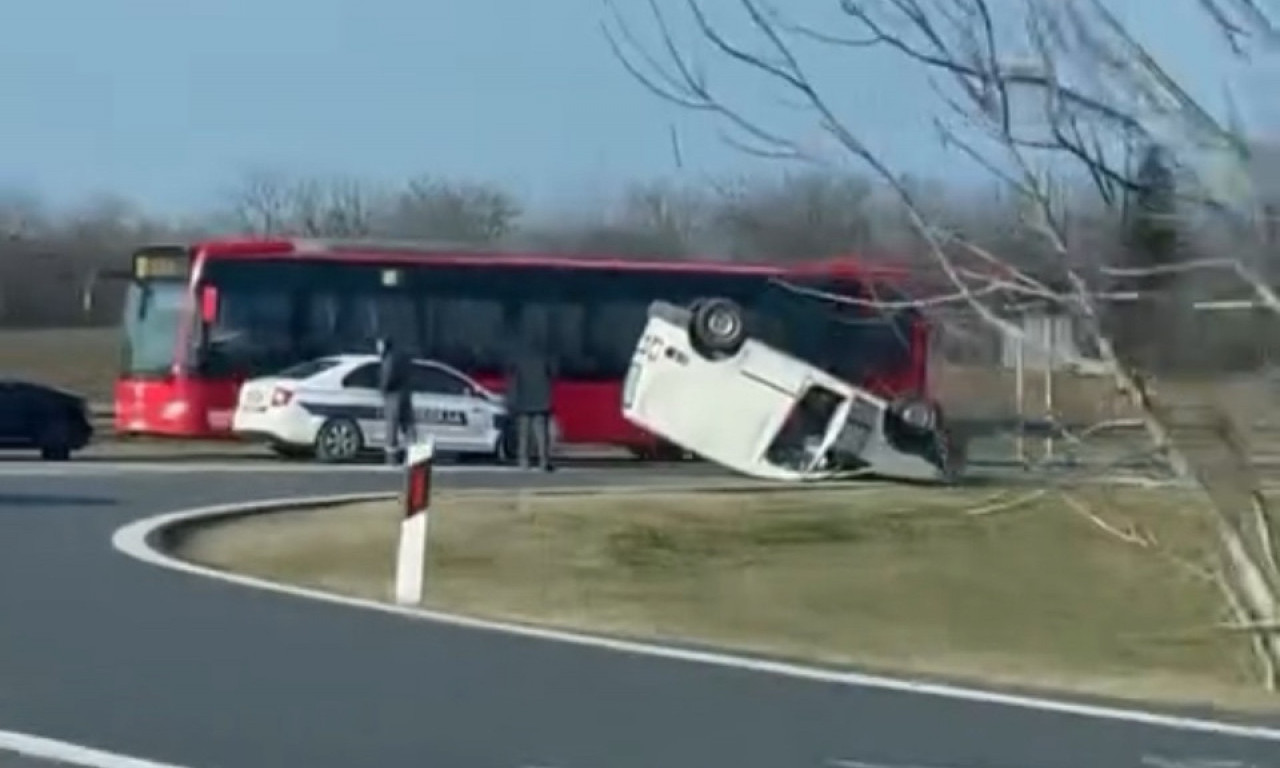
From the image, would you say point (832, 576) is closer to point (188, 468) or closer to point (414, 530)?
point (414, 530)

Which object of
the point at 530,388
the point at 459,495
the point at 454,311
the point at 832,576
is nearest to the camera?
the point at 832,576

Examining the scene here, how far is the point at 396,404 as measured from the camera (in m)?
44.2

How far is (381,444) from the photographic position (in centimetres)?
4628

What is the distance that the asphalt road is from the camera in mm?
13016

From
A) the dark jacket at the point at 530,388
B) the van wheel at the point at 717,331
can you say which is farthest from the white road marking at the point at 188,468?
the van wheel at the point at 717,331

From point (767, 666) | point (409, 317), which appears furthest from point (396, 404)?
point (767, 666)

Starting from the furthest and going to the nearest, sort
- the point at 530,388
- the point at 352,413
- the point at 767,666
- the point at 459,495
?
the point at 352,413 → the point at 530,388 → the point at 459,495 → the point at 767,666

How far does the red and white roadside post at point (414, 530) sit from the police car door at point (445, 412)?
23069 millimetres

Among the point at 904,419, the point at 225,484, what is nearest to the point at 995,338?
the point at 225,484

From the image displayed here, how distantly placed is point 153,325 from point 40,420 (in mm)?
2247

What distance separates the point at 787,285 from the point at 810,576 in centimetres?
664

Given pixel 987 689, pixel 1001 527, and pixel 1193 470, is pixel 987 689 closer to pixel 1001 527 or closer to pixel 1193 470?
pixel 1193 470

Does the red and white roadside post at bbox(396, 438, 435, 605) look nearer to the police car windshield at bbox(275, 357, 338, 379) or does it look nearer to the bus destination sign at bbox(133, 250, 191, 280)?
the police car windshield at bbox(275, 357, 338, 379)

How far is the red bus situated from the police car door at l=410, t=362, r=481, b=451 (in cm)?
244
